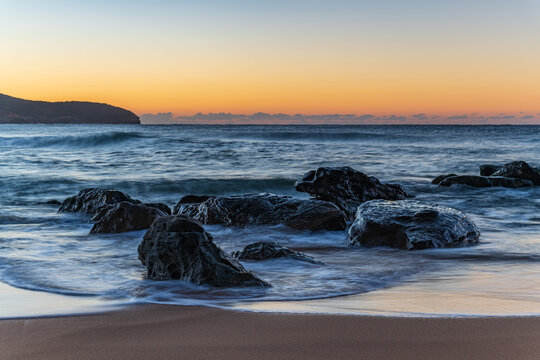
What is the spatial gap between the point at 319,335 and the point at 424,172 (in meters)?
13.9

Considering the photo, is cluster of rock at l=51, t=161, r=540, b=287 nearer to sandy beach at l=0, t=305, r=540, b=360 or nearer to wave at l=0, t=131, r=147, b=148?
sandy beach at l=0, t=305, r=540, b=360

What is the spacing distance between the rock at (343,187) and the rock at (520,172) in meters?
4.15

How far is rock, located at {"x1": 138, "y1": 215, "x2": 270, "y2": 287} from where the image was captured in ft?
A: 11.6

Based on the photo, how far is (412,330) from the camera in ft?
7.90

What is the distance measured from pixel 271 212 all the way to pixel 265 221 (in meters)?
0.18

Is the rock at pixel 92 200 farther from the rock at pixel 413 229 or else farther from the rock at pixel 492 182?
the rock at pixel 492 182

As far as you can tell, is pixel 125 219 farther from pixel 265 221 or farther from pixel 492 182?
pixel 492 182

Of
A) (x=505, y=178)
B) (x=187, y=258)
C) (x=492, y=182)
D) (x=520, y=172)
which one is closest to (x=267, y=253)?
(x=187, y=258)

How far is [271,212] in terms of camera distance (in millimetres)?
6781

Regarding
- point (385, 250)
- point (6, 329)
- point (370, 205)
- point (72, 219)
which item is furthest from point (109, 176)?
point (6, 329)

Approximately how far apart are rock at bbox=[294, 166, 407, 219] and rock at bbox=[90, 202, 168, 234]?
8.31 feet

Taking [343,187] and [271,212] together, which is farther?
[343,187]

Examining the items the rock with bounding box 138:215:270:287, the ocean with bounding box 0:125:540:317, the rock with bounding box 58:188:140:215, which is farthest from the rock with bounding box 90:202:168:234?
the rock with bounding box 138:215:270:287

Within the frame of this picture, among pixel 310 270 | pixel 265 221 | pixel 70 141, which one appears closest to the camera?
pixel 310 270
